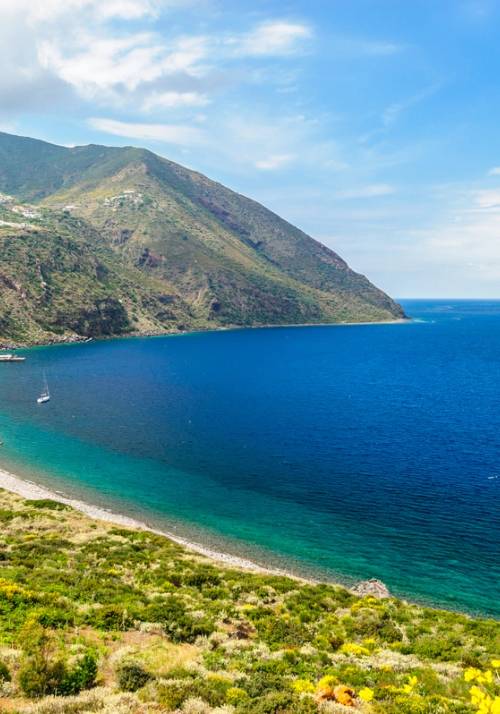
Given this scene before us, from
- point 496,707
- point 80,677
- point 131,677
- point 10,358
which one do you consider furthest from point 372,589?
point 10,358

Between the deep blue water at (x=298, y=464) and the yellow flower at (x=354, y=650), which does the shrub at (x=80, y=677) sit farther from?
the deep blue water at (x=298, y=464)

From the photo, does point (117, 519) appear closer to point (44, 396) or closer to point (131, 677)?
point (131, 677)

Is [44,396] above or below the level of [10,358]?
below

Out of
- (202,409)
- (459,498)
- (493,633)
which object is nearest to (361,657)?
(493,633)

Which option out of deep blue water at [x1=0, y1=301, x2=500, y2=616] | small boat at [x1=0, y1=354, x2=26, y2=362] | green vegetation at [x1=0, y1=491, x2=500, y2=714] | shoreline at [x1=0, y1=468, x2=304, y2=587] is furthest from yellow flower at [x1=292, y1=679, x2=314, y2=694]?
small boat at [x1=0, y1=354, x2=26, y2=362]

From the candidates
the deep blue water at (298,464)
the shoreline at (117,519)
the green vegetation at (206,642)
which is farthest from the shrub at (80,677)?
the deep blue water at (298,464)

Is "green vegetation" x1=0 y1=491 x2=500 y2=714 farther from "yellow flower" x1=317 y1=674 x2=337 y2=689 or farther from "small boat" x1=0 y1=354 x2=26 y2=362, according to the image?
"small boat" x1=0 y1=354 x2=26 y2=362
